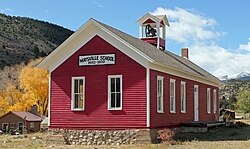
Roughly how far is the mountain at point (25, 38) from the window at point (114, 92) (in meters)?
67.9

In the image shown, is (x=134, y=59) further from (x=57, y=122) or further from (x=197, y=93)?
(x=197, y=93)

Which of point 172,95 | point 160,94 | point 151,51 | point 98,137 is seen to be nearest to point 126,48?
point 151,51

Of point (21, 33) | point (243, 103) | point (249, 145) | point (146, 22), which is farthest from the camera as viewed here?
point (21, 33)

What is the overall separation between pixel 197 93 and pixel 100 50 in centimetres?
1049

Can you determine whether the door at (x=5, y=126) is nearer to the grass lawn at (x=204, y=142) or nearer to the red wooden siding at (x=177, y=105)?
the red wooden siding at (x=177, y=105)

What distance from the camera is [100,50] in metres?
23.4

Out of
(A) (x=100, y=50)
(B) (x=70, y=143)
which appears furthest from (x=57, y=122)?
(A) (x=100, y=50)

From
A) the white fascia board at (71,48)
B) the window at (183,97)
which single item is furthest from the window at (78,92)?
the window at (183,97)

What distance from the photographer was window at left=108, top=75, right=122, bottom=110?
22.8m

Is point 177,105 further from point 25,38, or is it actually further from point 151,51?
point 25,38

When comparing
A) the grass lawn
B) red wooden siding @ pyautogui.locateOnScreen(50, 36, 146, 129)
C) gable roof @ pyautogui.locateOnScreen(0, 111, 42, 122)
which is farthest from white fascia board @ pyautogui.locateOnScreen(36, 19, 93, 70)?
gable roof @ pyautogui.locateOnScreen(0, 111, 42, 122)

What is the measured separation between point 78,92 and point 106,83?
6.03ft

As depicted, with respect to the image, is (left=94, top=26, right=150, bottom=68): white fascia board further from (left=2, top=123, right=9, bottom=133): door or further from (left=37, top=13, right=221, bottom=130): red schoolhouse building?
(left=2, top=123, right=9, bottom=133): door

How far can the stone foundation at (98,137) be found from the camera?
2202cm
